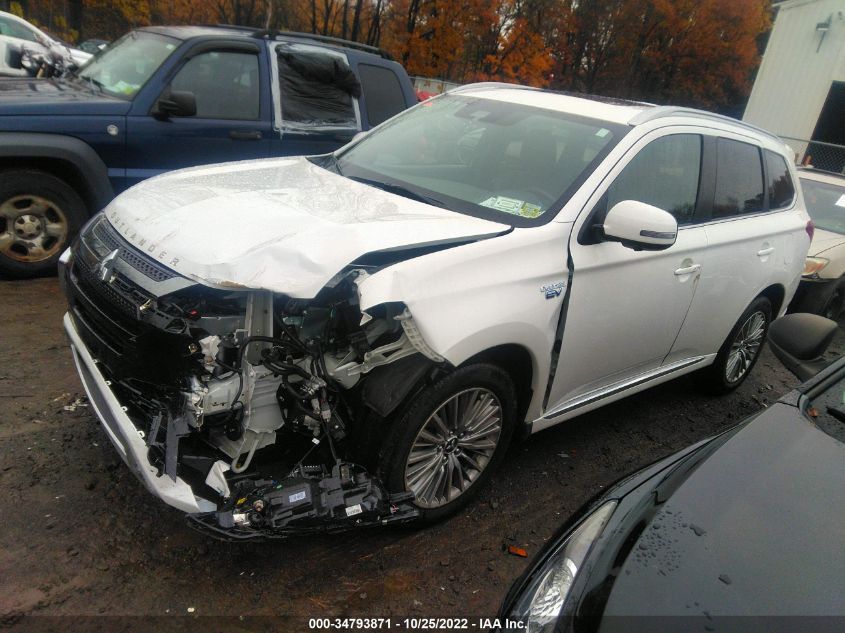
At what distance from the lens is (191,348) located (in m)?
2.43

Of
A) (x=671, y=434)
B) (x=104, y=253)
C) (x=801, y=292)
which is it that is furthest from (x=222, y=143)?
(x=801, y=292)

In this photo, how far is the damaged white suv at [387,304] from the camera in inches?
96.6

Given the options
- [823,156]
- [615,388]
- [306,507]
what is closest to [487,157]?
[615,388]

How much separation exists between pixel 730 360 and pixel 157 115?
4754mm

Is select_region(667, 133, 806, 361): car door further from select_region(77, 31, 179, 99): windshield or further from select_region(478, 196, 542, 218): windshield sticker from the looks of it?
select_region(77, 31, 179, 99): windshield

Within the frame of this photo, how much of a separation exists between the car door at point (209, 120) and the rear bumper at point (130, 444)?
9.25 ft

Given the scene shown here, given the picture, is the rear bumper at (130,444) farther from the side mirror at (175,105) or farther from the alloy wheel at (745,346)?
the alloy wheel at (745,346)

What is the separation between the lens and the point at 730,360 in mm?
4812

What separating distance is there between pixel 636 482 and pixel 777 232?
2998 mm

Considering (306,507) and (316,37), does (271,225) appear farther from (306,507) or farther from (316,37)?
(316,37)

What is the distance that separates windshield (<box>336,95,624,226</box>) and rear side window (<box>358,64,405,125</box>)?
2.26 meters

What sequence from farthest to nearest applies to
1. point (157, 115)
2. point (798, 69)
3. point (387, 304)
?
1. point (798, 69)
2. point (157, 115)
3. point (387, 304)

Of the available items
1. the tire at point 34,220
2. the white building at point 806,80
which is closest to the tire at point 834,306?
the tire at point 34,220

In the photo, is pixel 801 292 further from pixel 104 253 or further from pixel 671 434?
pixel 104 253
